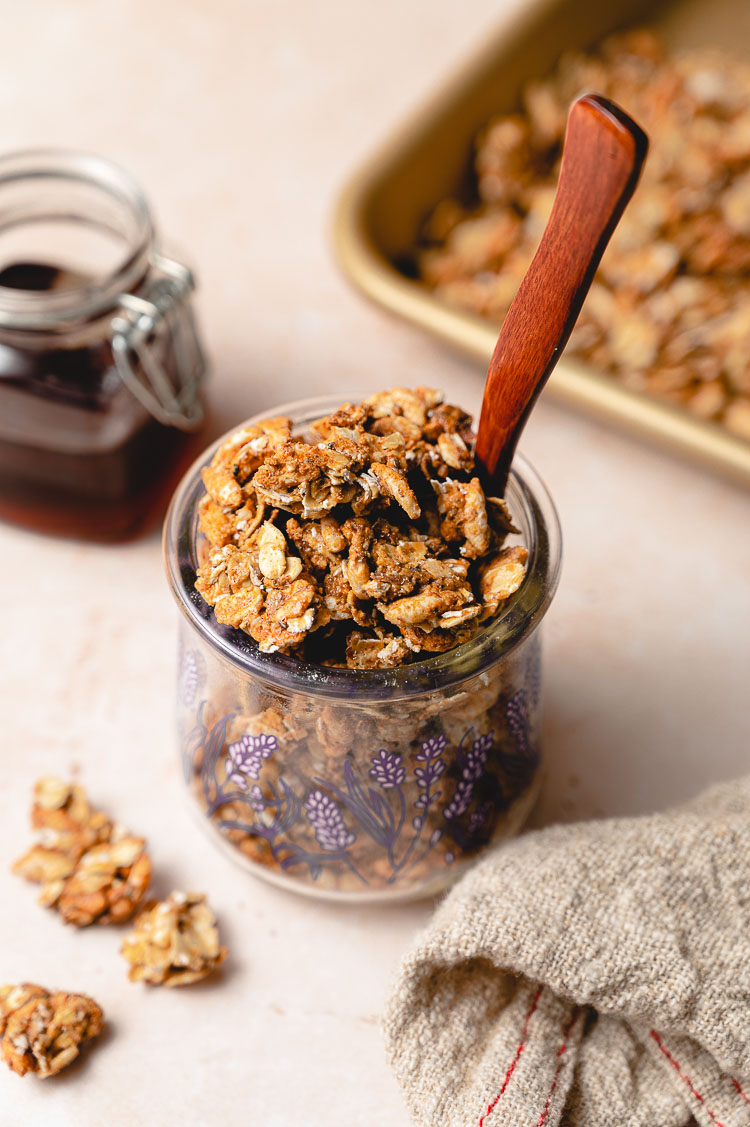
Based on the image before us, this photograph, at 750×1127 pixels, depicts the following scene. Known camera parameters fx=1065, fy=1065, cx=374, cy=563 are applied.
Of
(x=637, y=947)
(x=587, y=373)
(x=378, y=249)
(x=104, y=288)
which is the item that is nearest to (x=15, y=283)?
(x=104, y=288)

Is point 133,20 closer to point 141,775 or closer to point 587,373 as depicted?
point 587,373

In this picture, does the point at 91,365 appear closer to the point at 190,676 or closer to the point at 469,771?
the point at 190,676

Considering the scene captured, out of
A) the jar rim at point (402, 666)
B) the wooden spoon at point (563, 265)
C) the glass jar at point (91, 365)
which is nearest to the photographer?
the wooden spoon at point (563, 265)

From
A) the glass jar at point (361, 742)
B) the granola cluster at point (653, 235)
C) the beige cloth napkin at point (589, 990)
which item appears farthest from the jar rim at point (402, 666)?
the granola cluster at point (653, 235)

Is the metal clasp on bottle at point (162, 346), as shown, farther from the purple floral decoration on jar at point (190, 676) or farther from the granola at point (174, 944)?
the granola at point (174, 944)

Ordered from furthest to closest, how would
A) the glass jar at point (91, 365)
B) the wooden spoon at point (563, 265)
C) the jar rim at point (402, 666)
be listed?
the glass jar at point (91, 365), the jar rim at point (402, 666), the wooden spoon at point (563, 265)

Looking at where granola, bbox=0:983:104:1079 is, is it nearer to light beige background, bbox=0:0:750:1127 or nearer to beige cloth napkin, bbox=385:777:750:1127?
light beige background, bbox=0:0:750:1127

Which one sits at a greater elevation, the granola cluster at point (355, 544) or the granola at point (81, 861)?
the granola cluster at point (355, 544)
